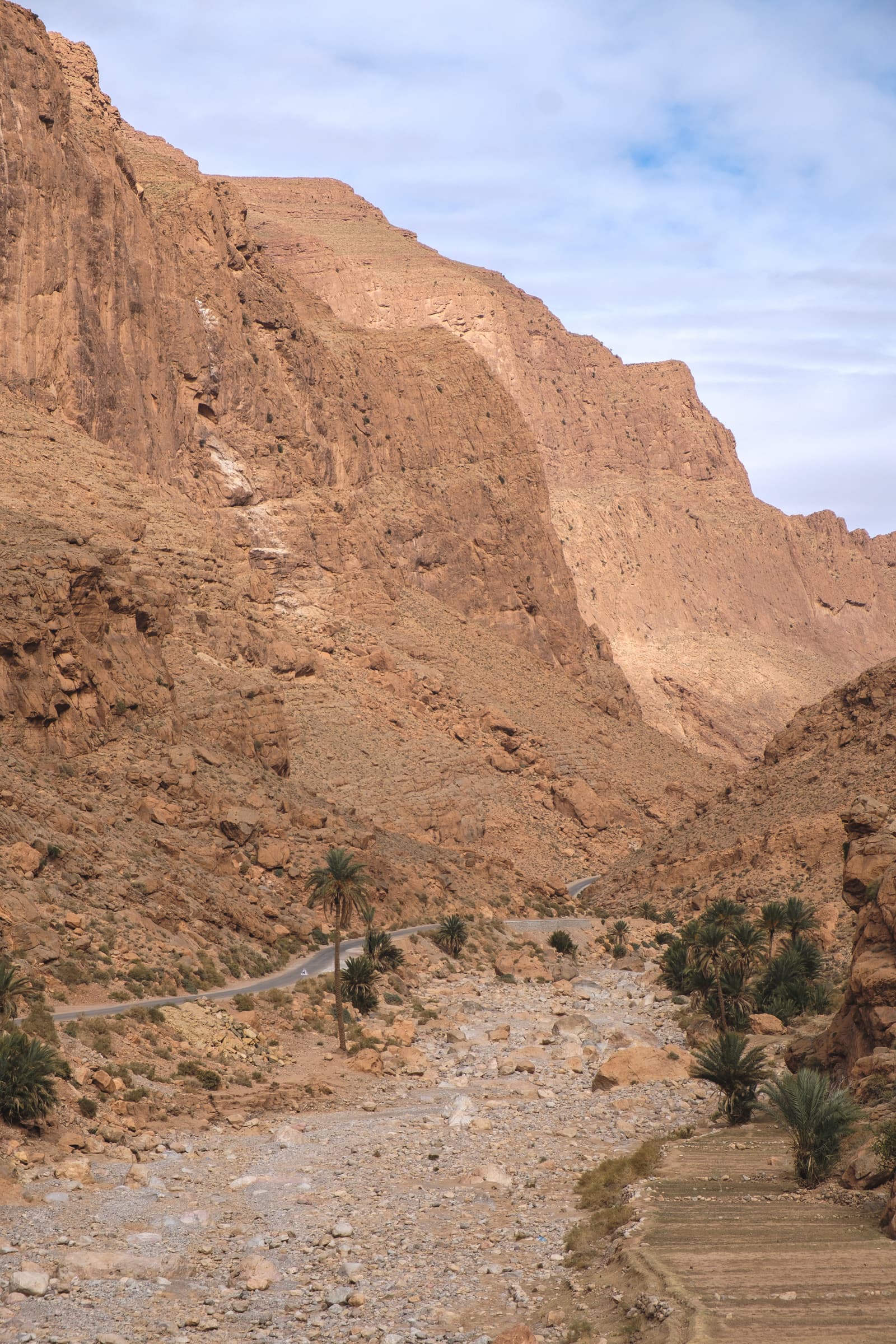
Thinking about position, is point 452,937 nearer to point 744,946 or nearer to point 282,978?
point 282,978

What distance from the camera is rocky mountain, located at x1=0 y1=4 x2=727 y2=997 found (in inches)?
1973

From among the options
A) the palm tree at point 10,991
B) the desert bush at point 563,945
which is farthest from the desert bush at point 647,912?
the palm tree at point 10,991

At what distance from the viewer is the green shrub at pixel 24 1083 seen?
23.9 m

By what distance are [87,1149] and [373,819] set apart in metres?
52.4

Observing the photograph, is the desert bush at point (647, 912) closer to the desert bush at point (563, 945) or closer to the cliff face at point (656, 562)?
the desert bush at point (563, 945)

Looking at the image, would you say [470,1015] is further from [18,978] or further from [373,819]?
[373,819]

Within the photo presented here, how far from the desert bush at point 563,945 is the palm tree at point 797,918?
12963 millimetres

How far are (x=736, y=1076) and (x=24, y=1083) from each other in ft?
44.8

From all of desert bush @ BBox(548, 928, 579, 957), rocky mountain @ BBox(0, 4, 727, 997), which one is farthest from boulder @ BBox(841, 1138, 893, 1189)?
desert bush @ BBox(548, 928, 579, 957)

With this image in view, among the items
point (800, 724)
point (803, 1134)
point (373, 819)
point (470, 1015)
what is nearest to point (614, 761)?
point (800, 724)

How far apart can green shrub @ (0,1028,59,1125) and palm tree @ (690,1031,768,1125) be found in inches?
508

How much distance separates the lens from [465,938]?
Result: 193 feet

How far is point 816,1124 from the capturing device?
21391mm

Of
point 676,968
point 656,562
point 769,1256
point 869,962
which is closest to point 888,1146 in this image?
point 769,1256
